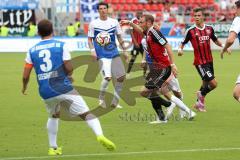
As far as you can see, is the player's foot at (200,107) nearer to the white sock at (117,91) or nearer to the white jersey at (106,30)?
the white sock at (117,91)

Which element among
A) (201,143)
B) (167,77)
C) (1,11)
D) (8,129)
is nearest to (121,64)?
(167,77)

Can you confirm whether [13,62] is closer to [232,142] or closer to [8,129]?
[8,129]

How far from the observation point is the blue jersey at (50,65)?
10.8 metres

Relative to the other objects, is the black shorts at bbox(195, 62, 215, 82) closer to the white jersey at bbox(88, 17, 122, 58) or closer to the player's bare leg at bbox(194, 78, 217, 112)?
the player's bare leg at bbox(194, 78, 217, 112)

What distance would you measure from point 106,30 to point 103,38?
0.68 feet

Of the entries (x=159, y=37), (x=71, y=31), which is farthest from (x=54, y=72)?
(x=71, y=31)

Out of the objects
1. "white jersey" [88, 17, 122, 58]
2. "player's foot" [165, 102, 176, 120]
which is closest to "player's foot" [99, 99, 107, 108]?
"white jersey" [88, 17, 122, 58]

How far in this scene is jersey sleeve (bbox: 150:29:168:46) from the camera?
1447 centimetres

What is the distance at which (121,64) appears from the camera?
690 inches

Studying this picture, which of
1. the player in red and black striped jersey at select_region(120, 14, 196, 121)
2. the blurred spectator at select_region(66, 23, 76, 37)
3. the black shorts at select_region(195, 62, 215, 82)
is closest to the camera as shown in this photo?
the player in red and black striped jersey at select_region(120, 14, 196, 121)

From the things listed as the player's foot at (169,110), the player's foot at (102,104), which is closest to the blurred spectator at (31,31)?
the player's foot at (102,104)

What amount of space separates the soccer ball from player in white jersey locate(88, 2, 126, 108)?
0.19 ft

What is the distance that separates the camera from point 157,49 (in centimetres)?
1473

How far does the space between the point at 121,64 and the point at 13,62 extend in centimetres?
1535
